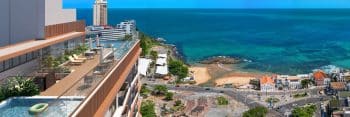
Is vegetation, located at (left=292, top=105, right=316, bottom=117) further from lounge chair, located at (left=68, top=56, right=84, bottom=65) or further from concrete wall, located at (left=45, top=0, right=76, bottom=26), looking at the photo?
lounge chair, located at (left=68, top=56, right=84, bottom=65)

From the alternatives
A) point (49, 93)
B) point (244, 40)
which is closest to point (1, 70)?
point (49, 93)

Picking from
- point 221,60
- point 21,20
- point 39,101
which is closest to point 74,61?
point 21,20

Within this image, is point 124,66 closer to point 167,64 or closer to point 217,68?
point 167,64

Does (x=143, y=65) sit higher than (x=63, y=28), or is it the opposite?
(x=63, y=28)

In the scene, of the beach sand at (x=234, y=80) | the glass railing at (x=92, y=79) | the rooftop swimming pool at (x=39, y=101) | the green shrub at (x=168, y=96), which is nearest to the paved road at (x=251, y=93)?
the green shrub at (x=168, y=96)

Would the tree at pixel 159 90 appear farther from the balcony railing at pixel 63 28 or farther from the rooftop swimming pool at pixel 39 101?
the rooftop swimming pool at pixel 39 101

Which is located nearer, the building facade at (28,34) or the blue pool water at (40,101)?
the blue pool water at (40,101)

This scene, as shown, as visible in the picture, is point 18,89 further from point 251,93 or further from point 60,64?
point 251,93
